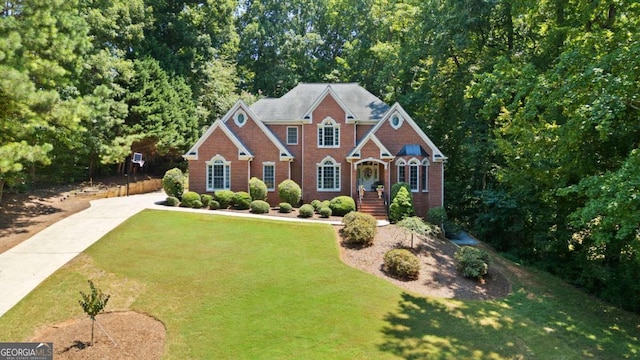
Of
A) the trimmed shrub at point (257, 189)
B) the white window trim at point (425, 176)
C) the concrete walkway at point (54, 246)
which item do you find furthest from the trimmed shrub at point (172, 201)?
the white window trim at point (425, 176)

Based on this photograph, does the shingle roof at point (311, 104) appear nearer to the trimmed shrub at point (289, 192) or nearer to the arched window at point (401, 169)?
the arched window at point (401, 169)

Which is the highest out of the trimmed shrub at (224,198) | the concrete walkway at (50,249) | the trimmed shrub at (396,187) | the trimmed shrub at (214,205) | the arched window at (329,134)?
the arched window at (329,134)

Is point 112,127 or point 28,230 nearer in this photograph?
point 28,230

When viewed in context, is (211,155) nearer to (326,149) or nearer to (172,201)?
(172,201)

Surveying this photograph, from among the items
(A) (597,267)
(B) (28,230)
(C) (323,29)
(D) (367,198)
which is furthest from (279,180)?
(C) (323,29)

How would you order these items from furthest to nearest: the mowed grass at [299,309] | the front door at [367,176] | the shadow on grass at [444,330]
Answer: the front door at [367,176], the mowed grass at [299,309], the shadow on grass at [444,330]

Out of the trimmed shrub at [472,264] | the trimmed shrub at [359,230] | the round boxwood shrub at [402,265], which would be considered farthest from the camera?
the trimmed shrub at [359,230]

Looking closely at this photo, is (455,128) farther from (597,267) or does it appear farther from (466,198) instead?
(597,267)
